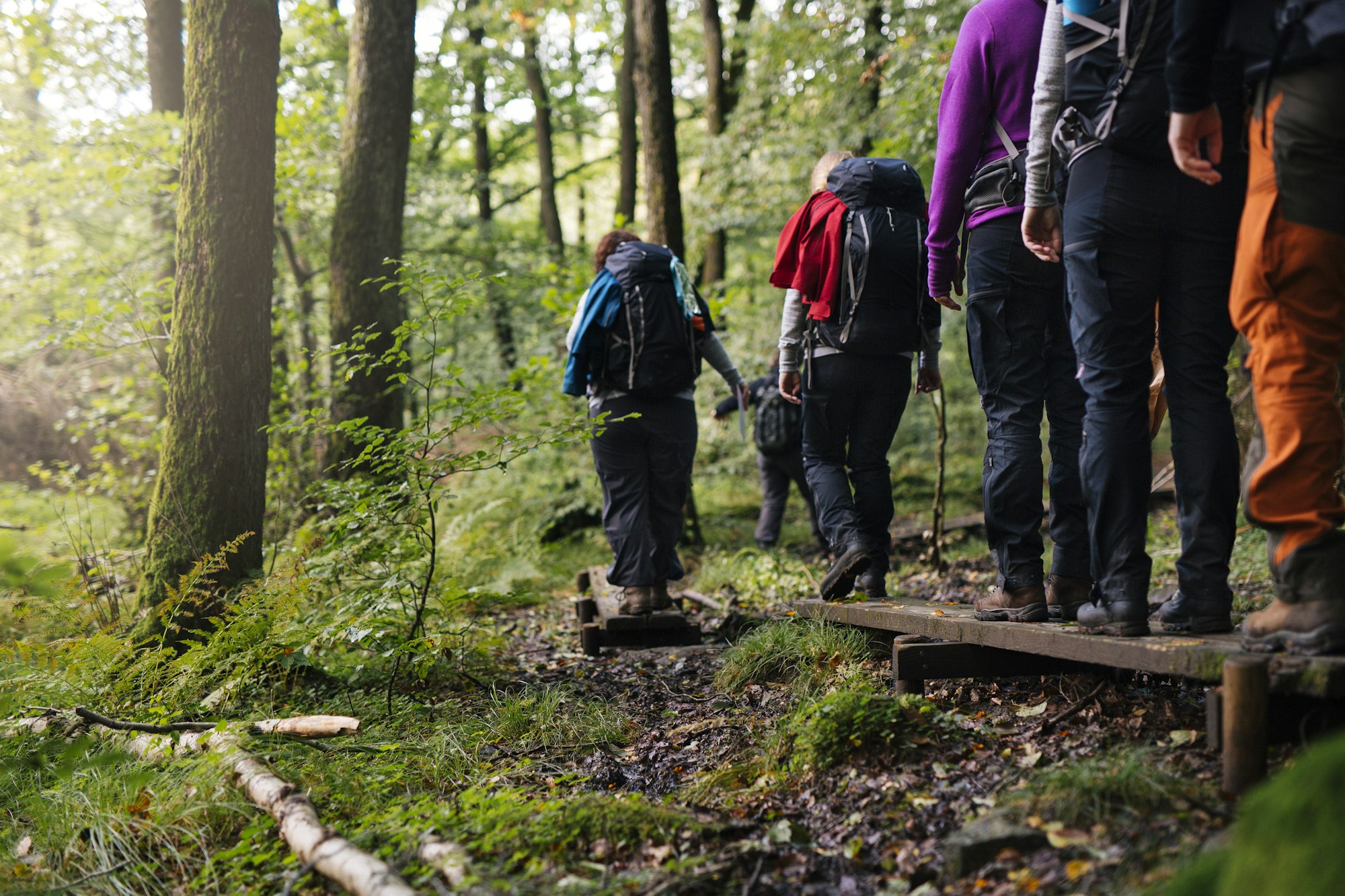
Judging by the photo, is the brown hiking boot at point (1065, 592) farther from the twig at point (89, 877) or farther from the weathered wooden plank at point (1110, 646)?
the twig at point (89, 877)

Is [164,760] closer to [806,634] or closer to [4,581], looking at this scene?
[4,581]

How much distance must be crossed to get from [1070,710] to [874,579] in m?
1.60

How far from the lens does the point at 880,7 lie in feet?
42.5

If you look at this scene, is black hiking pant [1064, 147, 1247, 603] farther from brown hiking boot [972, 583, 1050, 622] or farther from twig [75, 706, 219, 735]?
twig [75, 706, 219, 735]

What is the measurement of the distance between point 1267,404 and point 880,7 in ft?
40.2

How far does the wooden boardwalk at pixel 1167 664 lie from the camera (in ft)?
7.45

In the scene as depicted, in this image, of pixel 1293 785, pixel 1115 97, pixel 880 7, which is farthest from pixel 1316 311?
pixel 880 7

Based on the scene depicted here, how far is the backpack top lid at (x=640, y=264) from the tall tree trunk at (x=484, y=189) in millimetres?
7374

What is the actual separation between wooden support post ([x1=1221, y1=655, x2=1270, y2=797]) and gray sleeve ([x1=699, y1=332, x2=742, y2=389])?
13.6 ft

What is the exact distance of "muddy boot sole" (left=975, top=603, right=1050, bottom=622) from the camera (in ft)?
11.5

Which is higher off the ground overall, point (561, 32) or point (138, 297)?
point (561, 32)

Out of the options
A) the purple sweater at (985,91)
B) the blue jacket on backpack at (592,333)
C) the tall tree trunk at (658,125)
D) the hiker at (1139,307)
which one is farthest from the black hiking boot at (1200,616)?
the tall tree trunk at (658,125)

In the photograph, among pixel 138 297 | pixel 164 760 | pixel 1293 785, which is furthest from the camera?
pixel 138 297

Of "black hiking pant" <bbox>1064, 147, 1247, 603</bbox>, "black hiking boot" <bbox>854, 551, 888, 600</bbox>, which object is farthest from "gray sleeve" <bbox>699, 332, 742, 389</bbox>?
"black hiking pant" <bbox>1064, 147, 1247, 603</bbox>
